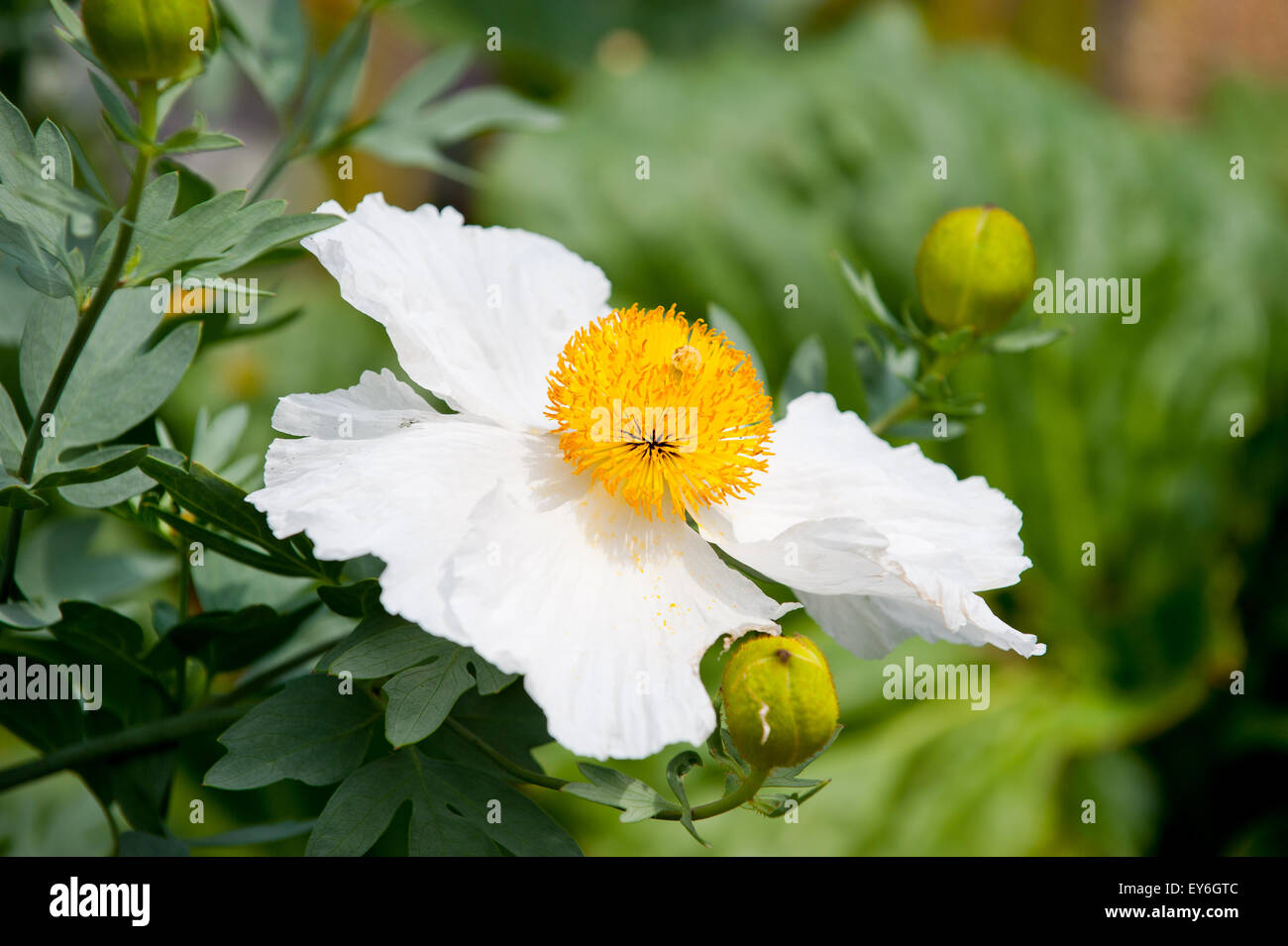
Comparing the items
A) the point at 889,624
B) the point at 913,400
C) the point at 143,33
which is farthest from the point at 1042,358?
the point at 143,33

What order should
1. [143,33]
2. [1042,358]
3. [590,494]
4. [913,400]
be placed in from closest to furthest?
[143,33] < [590,494] < [913,400] < [1042,358]

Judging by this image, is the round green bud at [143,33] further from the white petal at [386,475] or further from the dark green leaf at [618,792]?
the dark green leaf at [618,792]

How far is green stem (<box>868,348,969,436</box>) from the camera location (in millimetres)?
609

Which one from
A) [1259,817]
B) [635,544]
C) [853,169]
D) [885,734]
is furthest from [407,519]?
[1259,817]

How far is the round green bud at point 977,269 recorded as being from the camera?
592mm

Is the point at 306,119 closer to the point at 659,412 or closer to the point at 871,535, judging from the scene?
the point at 659,412

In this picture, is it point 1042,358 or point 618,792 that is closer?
point 618,792

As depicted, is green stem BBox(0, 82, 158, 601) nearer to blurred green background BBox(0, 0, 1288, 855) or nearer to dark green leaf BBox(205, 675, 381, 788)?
dark green leaf BBox(205, 675, 381, 788)

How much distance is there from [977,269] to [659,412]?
0.67ft

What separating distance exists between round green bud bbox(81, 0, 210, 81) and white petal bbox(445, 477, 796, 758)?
21 centimetres

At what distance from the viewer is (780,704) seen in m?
0.42

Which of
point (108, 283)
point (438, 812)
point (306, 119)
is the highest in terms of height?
point (306, 119)

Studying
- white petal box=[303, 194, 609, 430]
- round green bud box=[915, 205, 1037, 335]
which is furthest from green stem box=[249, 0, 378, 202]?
round green bud box=[915, 205, 1037, 335]

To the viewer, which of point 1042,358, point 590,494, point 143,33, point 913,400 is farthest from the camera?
point 1042,358
